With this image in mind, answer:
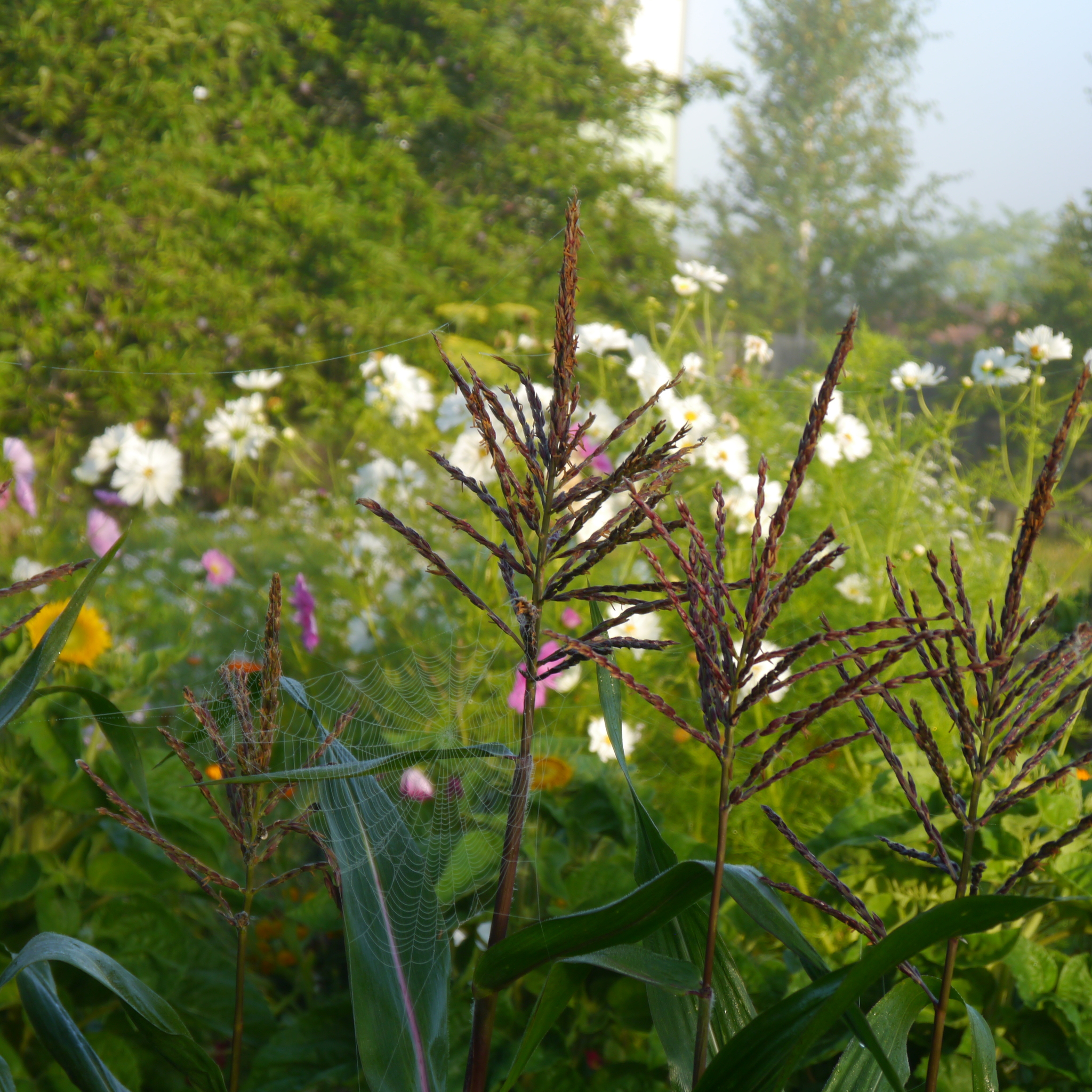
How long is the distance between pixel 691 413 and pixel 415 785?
1.22m

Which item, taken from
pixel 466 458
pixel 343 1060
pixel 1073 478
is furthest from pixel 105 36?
pixel 1073 478

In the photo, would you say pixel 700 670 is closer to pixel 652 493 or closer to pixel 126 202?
pixel 652 493

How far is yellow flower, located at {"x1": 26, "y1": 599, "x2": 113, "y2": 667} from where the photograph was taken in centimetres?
128

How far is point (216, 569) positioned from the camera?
2.62 metres

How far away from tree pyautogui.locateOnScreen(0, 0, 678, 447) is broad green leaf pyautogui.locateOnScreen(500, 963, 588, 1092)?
4.91 metres

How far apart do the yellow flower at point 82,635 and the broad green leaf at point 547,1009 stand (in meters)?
0.98

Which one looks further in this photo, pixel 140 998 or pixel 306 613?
pixel 306 613

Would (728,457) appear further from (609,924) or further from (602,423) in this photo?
(609,924)

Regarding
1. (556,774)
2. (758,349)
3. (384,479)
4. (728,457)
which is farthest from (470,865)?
(758,349)

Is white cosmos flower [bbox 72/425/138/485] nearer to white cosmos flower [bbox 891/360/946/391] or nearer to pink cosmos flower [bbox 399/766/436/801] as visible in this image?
pink cosmos flower [bbox 399/766/436/801]

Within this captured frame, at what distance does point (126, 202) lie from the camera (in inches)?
217

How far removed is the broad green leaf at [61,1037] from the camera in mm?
528

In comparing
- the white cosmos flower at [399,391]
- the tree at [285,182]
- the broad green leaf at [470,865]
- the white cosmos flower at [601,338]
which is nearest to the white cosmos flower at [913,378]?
the white cosmos flower at [601,338]

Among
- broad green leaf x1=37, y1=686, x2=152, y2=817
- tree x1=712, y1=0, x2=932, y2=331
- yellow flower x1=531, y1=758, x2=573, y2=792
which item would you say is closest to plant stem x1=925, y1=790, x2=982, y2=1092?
broad green leaf x1=37, y1=686, x2=152, y2=817
